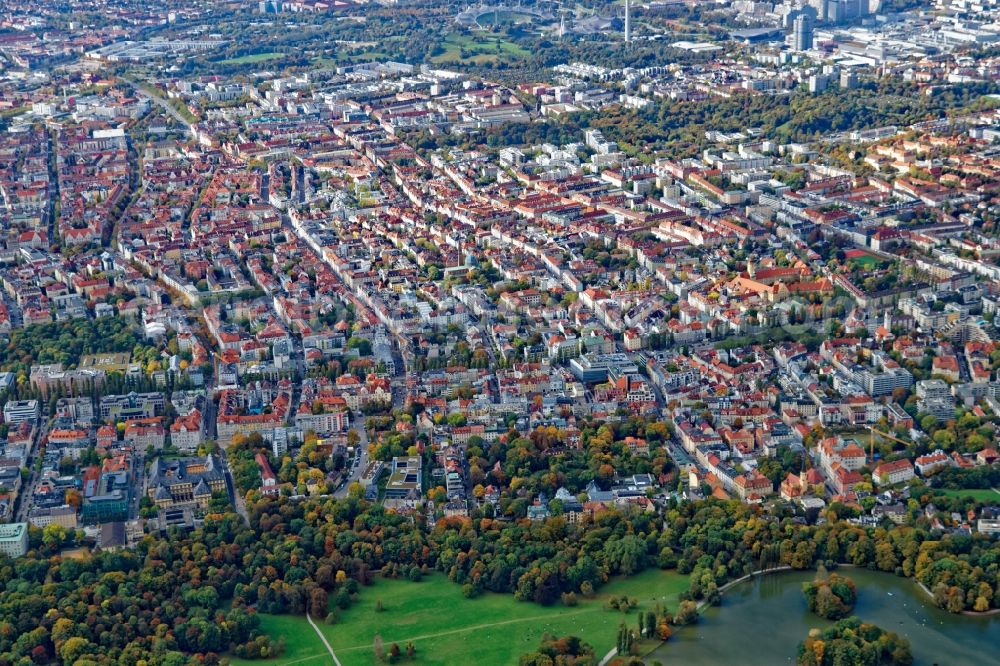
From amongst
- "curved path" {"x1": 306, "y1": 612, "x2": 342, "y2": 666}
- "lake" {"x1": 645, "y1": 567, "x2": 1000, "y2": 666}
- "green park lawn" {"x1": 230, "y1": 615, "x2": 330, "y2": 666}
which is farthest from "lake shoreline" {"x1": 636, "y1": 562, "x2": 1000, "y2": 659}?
"green park lawn" {"x1": 230, "y1": 615, "x2": 330, "y2": 666}

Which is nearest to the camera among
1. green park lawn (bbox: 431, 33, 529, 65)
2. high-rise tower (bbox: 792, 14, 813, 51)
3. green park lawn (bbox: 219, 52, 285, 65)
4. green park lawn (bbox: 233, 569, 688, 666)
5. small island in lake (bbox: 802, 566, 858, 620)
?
green park lawn (bbox: 233, 569, 688, 666)

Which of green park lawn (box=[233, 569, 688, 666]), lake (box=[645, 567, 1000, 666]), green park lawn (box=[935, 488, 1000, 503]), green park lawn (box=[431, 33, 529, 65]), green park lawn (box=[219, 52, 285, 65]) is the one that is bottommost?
green park lawn (box=[431, 33, 529, 65])

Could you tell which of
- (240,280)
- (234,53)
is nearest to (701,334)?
(240,280)

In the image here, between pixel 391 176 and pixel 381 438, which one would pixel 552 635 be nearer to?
pixel 381 438

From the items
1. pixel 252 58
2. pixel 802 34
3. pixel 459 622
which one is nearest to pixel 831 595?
pixel 459 622

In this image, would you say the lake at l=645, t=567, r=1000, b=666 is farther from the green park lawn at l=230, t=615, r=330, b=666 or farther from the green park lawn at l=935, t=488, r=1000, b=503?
the green park lawn at l=230, t=615, r=330, b=666

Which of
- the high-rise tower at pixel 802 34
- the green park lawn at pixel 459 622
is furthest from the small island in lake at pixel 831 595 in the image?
the high-rise tower at pixel 802 34

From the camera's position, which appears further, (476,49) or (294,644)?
(476,49)

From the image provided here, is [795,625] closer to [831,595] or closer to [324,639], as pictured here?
[831,595]
